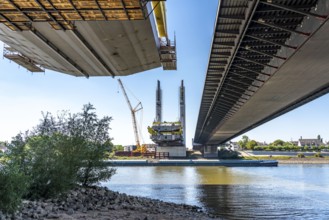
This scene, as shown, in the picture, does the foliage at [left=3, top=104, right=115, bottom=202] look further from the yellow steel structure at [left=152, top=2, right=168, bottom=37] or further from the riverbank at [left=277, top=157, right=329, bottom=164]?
the riverbank at [left=277, top=157, right=329, bottom=164]

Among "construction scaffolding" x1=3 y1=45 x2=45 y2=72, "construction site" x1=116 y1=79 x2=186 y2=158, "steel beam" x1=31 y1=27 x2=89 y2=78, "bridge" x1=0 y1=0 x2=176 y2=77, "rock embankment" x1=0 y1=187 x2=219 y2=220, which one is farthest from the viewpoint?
"construction site" x1=116 y1=79 x2=186 y2=158

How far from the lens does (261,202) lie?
26.6 metres

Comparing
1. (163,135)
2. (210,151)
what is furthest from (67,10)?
(210,151)

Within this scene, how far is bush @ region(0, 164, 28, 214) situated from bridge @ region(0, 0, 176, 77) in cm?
847

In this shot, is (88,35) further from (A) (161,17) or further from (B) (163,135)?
(B) (163,135)

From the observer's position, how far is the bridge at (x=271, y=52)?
15453 mm

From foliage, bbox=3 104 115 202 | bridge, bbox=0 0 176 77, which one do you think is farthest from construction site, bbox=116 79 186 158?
foliage, bbox=3 104 115 202

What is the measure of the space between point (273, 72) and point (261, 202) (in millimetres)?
10467

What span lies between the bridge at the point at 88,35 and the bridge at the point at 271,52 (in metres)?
4.88

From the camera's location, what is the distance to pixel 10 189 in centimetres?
1060

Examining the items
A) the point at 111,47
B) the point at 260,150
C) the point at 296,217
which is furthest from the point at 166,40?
the point at 260,150

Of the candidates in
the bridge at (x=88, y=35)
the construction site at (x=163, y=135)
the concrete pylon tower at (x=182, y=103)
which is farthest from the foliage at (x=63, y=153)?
the concrete pylon tower at (x=182, y=103)

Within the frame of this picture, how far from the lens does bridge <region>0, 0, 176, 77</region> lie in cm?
1658

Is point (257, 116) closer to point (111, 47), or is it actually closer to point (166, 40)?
point (166, 40)
